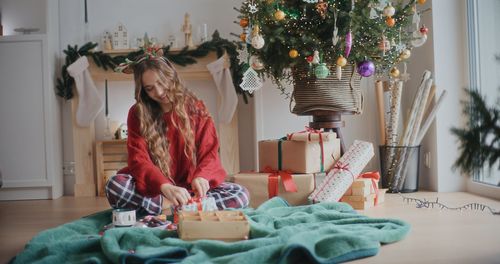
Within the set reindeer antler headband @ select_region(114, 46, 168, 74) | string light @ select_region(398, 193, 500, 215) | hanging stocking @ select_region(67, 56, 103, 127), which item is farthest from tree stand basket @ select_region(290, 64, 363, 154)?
hanging stocking @ select_region(67, 56, 103, 127)

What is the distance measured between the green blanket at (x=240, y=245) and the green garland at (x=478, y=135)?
58 centimetres

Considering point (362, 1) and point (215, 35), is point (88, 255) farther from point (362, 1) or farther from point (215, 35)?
point (215, 35)

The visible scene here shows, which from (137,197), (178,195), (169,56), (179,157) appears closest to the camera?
(178,195)

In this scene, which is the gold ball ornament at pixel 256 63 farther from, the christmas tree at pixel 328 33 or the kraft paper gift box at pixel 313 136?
the kraft paper gift box at pixel 313 136

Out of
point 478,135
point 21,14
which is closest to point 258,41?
point 478,135

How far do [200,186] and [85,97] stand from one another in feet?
5.93

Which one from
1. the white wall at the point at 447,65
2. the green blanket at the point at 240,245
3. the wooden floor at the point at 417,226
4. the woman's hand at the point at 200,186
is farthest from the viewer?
the white wall at the point at 447,65

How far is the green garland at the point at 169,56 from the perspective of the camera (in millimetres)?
3547

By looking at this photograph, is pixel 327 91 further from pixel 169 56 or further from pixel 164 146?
pixel 169 56

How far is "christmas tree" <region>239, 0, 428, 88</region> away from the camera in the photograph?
2.58 m

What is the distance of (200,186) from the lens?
2.06m

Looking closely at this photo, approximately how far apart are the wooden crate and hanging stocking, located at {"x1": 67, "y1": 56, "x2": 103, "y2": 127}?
0.60 feet

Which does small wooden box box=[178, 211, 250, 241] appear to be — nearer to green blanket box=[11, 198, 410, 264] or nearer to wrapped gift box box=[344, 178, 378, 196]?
green blanket box=[11, 198, 410, 264]

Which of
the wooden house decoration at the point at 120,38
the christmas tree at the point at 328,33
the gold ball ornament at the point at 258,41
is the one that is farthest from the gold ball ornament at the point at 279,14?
the wooden house decoration at the point at 120,38
